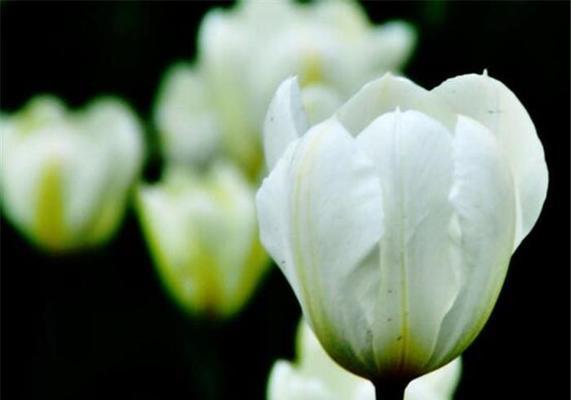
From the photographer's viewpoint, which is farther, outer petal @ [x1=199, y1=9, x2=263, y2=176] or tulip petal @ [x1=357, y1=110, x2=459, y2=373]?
outer petal @ [x1=199, y1=9, x2=263, y2=176]

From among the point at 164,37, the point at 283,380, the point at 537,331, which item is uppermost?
the point at 283,380

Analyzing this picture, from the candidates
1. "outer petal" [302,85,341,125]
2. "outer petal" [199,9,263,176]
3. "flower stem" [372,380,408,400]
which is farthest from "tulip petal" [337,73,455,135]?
"outer petal" [199,9,263,176]

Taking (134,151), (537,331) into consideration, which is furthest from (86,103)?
(537,331)

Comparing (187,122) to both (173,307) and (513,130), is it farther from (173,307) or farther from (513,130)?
(513,130)

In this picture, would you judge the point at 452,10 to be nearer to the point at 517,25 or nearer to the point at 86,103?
the point at 517,25

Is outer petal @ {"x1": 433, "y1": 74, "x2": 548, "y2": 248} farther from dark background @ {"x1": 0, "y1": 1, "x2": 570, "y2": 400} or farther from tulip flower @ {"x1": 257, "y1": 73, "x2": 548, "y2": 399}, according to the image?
dark background @ {"x1": 0, "y1": 1, "x2": 570, "y2": 400}

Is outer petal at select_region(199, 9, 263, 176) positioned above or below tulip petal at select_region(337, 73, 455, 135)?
below

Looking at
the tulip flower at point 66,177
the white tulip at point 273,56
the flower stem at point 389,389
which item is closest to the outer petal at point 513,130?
the flower stem at point 389,389
